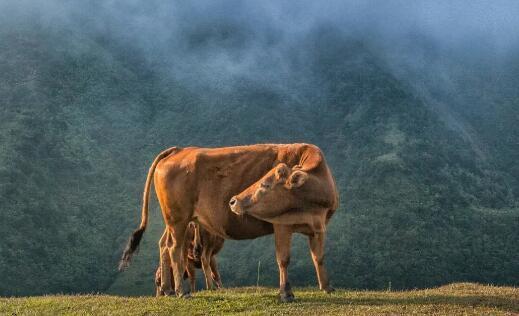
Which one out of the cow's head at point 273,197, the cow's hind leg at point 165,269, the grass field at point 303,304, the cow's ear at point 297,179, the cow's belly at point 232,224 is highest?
the cow's ear at point 297,179

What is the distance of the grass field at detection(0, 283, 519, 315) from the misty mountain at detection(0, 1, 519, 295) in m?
33.0

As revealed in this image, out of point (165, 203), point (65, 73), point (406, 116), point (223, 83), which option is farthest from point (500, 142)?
point (165, 203)

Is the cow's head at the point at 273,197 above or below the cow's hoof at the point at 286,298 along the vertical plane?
above

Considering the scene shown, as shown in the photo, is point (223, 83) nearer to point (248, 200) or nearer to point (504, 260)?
point (504, 260)

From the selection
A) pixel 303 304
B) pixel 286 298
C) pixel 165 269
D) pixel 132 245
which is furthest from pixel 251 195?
pixel 132 245

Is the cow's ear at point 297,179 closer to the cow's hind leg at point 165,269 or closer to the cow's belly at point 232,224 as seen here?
the cow's belly at point 232,224

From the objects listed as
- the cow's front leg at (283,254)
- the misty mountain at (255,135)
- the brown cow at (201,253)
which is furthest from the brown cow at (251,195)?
the misty mountain at (255,135)

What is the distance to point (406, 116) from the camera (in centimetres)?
7425

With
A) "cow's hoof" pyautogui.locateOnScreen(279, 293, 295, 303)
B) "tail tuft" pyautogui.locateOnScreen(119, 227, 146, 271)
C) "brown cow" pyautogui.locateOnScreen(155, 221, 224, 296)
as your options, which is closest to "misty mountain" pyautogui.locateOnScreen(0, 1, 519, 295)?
"brown cow" pyautogui.locateOnScreen(155, 221, 224, 296)

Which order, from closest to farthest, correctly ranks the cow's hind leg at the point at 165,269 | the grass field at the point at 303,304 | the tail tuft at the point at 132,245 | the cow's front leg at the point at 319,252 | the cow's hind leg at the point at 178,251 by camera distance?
1. the grass field at the point at 303,304
2. the cow's front leg at the point at 319,252
3. the cow's hind leg at the point at 178,251
4. the cow's hind leg at the point at 165,269
5. the tail tuft at the point at 132,245

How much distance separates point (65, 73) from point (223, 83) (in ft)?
61.9

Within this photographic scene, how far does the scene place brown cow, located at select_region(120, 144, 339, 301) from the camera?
14914 mm

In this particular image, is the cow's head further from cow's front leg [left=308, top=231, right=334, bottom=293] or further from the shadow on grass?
the shadow on grass

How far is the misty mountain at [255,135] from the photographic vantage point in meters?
53.6
